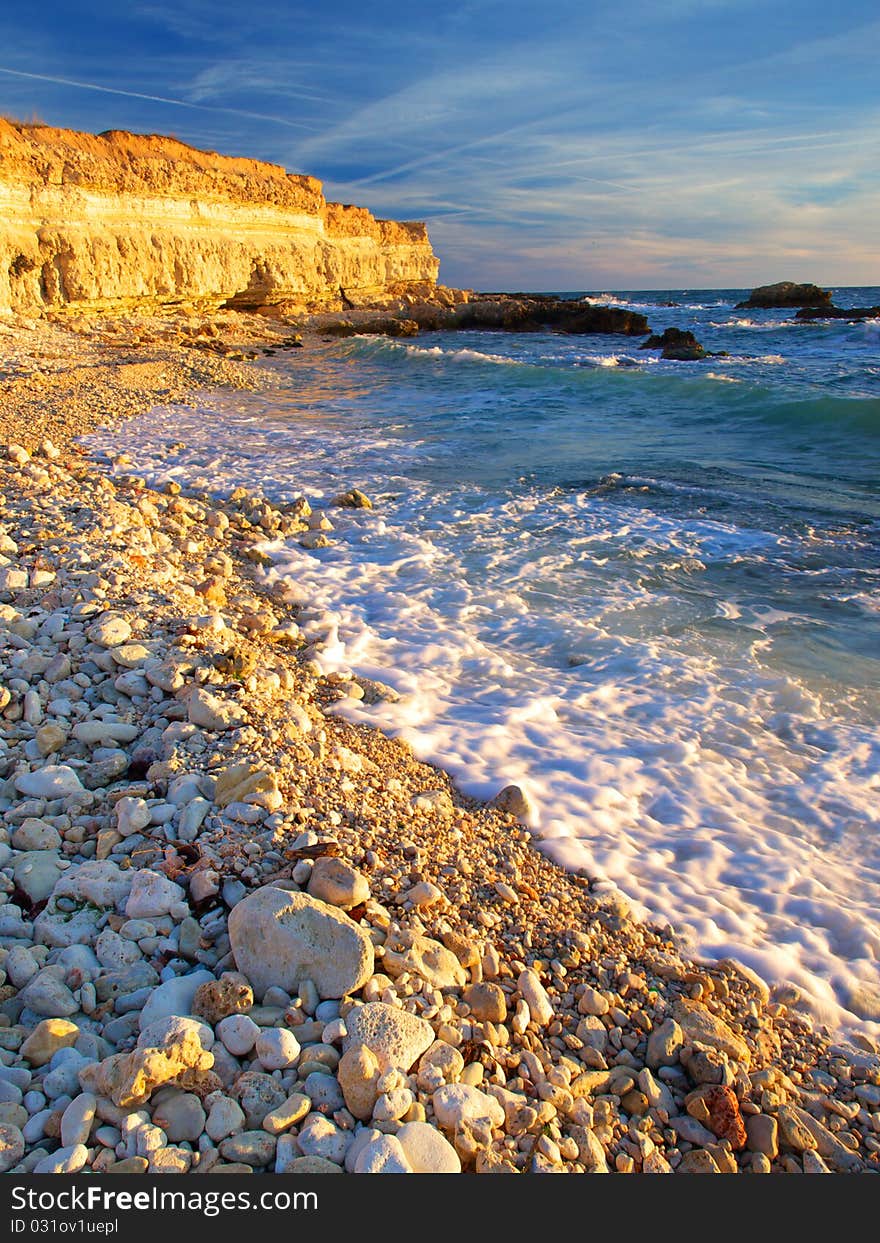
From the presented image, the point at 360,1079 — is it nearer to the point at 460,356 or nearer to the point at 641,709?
the point at 641,709

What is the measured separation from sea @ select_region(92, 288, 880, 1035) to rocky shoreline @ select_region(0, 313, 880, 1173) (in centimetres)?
31

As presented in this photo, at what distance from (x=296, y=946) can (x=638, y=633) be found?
11.4 feet

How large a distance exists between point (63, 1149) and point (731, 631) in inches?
176

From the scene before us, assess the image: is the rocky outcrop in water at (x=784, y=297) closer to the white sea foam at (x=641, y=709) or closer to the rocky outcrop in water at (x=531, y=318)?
the rocky outcrop in water at (x=531, y=318)

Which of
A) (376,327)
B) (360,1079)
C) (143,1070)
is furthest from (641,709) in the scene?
(376,327)

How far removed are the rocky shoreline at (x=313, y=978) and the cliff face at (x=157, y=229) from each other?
2141cm

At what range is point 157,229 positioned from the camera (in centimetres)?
2650

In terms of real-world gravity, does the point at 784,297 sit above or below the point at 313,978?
above

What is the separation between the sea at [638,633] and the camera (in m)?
2.75

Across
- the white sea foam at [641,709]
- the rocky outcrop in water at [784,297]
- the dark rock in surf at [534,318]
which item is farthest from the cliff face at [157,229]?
the rocky outcrop in water at [784,297]

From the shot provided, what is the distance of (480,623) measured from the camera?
490 centimetres

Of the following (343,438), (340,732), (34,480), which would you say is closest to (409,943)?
(340,732)

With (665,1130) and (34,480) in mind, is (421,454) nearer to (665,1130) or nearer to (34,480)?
(34,480)

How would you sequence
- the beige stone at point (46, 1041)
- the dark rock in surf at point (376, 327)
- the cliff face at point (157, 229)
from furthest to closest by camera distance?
the dark rock in surf at point (376, 327) < the cliff face at point (157, 229) < the beige stone at point (46, 1041)
